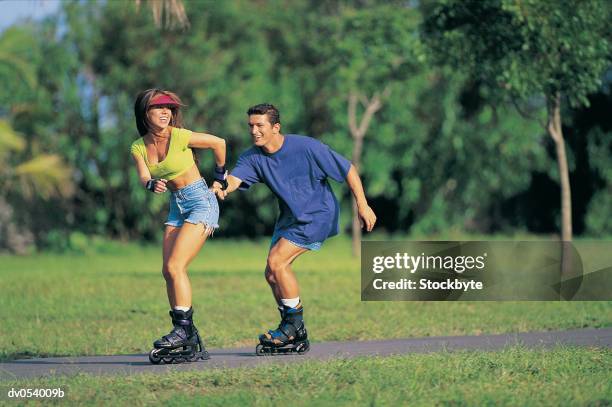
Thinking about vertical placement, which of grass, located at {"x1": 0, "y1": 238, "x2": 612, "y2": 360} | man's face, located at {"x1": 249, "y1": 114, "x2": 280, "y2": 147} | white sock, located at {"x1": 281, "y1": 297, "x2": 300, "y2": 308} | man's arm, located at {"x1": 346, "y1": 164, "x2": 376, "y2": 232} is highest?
man's face, located at {"x1": 249, "y1": 114, "x2": 280, "y2": 147}

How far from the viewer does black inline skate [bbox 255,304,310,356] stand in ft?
31.3

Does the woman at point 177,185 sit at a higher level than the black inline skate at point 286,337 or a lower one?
higher

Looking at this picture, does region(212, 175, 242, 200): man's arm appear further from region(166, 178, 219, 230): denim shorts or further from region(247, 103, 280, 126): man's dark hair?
region(247, 103, 280, 126): man's dark hair

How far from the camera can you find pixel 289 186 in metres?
9.53

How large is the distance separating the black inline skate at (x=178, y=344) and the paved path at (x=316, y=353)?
84 millimetres

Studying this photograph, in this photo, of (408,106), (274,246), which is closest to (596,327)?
(274,246)

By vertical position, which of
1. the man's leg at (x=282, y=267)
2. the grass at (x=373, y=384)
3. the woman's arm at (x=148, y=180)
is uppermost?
the woman's arm at (x=148, y=180)

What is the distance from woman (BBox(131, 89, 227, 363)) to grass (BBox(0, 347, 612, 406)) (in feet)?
2.57

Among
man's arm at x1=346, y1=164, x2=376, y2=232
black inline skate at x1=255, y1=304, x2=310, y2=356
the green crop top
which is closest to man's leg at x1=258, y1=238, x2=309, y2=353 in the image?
black inline skate at x1=255, y1=304, x2=310, y2=356

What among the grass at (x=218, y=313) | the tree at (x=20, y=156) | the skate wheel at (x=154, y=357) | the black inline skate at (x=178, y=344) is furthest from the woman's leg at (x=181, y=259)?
the tree at (x=20, y=156)

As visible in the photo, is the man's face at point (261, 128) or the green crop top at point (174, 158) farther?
the man's face at point (261, 128)

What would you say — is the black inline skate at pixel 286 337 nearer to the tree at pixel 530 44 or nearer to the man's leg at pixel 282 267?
the man's leg at pixel 282 267

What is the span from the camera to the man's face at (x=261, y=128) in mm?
9398

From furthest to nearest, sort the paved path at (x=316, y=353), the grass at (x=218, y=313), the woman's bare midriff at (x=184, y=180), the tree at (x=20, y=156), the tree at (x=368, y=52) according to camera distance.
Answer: the tree at (x=20, y=156)
the tree at (x=368, y=52)
the grass at (x=218, y=313)
the woman's bare midriff at (x=184, y=180)
the paved path at (x=316, y=353)
